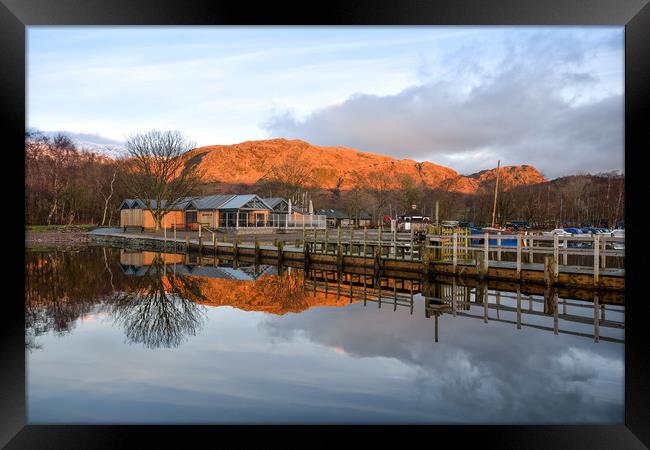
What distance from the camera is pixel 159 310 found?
43.3ft

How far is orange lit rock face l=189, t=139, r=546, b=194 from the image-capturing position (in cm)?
9256

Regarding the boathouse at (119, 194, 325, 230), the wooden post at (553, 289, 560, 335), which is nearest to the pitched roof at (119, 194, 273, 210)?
the boathouse at (119, 194, 325, 230)

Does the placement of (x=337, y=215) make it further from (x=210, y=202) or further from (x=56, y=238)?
(x=56, y=238)

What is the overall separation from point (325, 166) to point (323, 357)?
113 meters

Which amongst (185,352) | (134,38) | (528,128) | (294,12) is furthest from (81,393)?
(528,128)

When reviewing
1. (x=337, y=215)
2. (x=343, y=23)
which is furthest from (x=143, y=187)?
(x=343, y=23)

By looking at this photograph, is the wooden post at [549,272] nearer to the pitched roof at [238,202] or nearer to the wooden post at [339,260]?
the wooden post at [339,260]

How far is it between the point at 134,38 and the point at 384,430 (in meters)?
12.6

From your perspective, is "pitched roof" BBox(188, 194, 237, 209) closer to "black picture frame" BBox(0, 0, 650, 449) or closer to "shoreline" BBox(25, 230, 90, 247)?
"shoreline" BBox(25, 230, 90, 247)

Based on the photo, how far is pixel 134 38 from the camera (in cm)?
1391

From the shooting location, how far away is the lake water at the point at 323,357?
638cm

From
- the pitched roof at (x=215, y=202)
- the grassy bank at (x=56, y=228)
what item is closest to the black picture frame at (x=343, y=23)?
the grassy bank at (x=56, y=228)

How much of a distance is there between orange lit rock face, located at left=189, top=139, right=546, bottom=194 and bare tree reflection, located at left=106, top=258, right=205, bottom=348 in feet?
222

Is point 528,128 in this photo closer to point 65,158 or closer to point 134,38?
point 65,158
